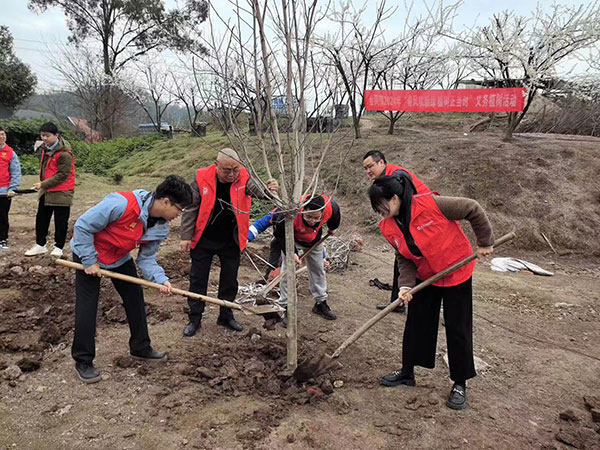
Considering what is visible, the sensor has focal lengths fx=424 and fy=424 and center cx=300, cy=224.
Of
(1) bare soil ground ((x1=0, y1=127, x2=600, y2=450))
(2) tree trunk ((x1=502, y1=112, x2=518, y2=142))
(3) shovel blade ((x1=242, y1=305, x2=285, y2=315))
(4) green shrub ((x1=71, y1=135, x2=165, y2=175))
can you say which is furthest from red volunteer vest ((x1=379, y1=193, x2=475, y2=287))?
(4) green shrub ((x1=71, y1=135, x2=165, y2=175))

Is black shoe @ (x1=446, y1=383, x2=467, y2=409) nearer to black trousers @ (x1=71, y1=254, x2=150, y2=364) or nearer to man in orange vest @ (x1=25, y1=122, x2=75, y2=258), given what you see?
black trousers @ (x1=71, y1=254, x2=150, y2=364)

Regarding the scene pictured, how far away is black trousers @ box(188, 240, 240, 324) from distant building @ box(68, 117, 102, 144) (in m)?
23.8

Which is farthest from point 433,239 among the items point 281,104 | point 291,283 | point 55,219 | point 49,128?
point 55,219

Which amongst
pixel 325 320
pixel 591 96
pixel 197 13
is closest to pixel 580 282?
pixel 325 320

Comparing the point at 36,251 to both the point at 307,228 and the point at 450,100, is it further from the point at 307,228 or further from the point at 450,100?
the point at 450,100

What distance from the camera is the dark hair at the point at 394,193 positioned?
2.53 m

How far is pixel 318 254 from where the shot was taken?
4.31m

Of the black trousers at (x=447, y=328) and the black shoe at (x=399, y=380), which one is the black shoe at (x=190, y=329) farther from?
the black trousers at (x=447, y=328)

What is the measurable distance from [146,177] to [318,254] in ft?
38.0

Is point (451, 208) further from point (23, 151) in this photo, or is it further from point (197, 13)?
point (197, 13)

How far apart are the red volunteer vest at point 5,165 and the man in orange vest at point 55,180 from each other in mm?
458

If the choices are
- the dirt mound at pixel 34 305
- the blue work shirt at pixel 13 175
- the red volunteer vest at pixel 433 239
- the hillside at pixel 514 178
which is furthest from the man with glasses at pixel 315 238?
the blue work shirt at pixel 13 175

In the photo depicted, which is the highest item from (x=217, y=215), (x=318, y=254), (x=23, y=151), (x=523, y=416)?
(x=23, y=151)

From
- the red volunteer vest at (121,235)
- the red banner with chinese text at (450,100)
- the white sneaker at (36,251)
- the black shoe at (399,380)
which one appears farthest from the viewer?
the red banner with chinese text at (450,100)
